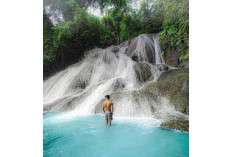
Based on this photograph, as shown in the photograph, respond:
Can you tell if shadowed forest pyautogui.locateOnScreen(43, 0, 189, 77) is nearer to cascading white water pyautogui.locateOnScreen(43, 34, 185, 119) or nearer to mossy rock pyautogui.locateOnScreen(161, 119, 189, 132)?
cascading white water pyautogui.locateOnScreen(43, 34, 185, 119)

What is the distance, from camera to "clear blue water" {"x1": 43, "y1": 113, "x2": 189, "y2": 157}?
5.45ft

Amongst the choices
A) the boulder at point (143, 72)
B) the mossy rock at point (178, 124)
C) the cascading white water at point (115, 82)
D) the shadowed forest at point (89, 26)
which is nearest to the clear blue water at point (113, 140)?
the mossy rock at point (178, 124)

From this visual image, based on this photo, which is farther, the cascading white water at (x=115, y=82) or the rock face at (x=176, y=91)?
the cascading white water at (x=115, y=82)

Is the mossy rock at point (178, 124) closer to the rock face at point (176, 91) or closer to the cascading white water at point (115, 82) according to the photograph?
the cascading white water at point (115, 82)

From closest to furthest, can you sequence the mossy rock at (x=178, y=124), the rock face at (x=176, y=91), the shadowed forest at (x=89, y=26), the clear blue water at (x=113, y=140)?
the clear blue water at (x=113, y=140)
the mossy rock at (x=178, y=124)
the rock face at (x=176, y=91)
the shadowed forest at (x=89, y=26)

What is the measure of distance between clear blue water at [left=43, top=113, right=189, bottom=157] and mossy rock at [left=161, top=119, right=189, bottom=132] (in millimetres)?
96

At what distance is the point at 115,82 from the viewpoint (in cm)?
411

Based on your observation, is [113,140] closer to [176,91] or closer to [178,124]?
[178,124]

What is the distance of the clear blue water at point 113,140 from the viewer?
5.45 ft

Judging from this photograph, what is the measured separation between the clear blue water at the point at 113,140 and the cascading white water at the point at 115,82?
22.7 inches

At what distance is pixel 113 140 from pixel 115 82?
232 centimetres

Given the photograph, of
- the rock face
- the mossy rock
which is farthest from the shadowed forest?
the mossy rock
